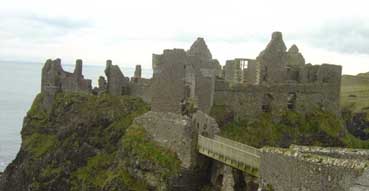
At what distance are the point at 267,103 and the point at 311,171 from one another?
34.4m

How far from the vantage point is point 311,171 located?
816 inches

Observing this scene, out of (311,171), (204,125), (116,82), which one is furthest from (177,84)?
(311,171)

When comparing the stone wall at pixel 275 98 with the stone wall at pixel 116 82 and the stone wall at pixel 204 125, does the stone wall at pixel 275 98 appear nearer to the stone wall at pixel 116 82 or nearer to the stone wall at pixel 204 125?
the stone wall at pixel 204 125

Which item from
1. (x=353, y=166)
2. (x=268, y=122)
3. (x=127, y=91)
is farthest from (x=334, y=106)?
(x=353, y=166)

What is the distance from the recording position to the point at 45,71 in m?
68.9

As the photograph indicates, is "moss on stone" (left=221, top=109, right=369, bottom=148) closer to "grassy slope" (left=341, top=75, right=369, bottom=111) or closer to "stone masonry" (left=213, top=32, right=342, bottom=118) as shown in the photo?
"stone masonry" (left=213, top=32, right=342, bottom=118)

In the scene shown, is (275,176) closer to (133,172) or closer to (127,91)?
(133,172)

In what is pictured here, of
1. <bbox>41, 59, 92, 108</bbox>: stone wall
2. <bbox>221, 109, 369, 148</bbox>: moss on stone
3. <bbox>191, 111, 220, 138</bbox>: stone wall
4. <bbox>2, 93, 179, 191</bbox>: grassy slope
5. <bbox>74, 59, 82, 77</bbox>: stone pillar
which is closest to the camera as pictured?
<bbox>191, 111, 220, 138</bbox>: stone wall

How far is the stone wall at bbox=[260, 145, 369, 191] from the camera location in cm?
1875

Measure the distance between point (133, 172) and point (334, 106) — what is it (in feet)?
71.2

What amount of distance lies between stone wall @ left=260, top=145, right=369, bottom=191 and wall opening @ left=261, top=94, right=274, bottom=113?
30102 mm

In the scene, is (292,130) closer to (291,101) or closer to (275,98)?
(275,98)

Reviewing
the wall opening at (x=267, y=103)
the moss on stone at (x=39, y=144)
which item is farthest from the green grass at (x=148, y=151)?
the moss on stone at (x=39, y=144)

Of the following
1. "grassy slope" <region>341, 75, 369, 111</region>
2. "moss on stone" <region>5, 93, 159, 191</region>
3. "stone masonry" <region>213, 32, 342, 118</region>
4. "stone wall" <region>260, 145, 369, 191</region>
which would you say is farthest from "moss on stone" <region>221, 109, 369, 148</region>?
"grassy slope" <region>341, 75, 369, 111</region>
